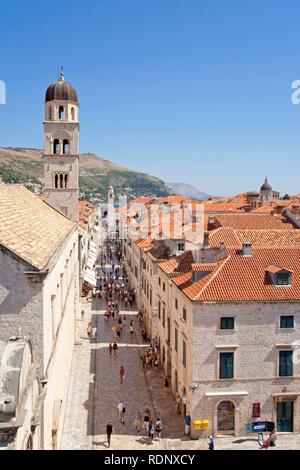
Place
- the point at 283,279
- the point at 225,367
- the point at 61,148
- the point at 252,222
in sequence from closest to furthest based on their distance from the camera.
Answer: the point at 225,367
the point at 283,279
the point at 61,148
the point at 252,222

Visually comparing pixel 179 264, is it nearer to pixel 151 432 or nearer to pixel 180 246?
pixel 180 246

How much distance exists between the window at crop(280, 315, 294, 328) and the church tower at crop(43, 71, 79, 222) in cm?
2715

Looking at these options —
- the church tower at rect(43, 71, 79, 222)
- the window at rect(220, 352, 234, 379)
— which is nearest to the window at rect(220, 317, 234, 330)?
the window at rect(220, 352, 234, 379)

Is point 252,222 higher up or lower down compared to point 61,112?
lower down

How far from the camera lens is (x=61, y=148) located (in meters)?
46.5

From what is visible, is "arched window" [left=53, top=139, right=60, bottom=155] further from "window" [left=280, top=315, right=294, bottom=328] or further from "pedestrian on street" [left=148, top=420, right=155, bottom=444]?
"pedestrian on street" [left=148, top=420, right=155, bottom=444]

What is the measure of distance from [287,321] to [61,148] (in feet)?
93.5

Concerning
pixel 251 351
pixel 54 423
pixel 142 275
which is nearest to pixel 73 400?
pixel 54 423

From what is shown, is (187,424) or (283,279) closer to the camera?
(187,424)

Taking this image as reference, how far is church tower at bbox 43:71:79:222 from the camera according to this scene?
44906 millimetres

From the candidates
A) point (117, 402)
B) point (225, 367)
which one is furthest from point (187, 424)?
point (117, 402)

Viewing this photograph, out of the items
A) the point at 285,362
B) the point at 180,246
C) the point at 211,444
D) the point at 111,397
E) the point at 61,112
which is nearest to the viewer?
the point at 211,444

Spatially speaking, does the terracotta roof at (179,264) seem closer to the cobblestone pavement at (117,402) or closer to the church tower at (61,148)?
the cobblestone pavement at (117,402)
